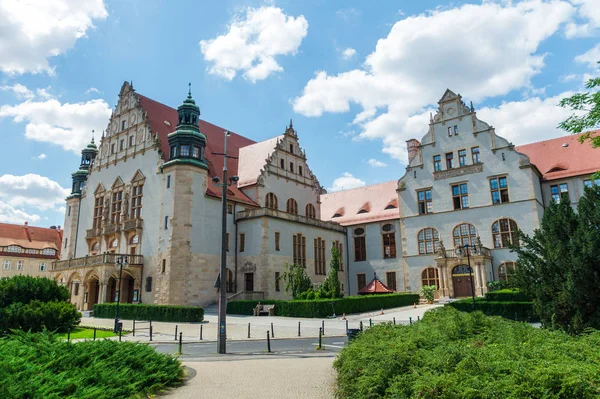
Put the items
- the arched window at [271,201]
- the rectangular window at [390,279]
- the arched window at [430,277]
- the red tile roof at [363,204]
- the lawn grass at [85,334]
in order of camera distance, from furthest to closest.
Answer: the red tile roof at [363,204]
the rectangular window at [390,279]
the arched window at [271,201]
the arched window at [430,277]
the lawn grass at [85,334]

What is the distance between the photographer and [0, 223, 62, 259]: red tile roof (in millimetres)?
70562

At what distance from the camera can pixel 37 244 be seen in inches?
2899

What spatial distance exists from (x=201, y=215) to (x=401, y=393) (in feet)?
117

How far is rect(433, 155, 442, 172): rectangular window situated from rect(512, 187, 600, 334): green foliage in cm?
3360

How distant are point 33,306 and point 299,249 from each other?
26433 mm

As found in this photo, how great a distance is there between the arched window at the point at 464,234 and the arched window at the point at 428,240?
6.40 ft

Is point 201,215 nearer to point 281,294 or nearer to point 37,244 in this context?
Result: point 281,294

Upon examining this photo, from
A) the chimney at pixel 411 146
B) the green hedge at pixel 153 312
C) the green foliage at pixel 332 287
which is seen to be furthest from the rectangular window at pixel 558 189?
the green hedge at pixel 153 312

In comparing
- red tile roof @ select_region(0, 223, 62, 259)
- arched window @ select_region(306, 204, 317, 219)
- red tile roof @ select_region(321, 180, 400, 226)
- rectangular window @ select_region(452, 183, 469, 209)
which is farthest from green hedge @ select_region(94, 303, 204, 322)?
red tile roof @ select_region(0, 223, 62, 259)

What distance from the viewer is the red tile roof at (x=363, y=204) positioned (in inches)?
2040

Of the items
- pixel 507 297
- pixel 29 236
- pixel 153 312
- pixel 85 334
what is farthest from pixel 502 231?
pixel 29 236

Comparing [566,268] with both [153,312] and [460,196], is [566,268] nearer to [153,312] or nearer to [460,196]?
[153,312]

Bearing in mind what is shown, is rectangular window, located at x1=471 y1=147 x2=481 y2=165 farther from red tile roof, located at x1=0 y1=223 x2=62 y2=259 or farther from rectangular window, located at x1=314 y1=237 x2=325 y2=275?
red tile roof, located at x1=0 y1=223 x2=62 y2=259

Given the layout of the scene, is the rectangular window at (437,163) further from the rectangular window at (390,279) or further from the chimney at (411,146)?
the rectangular window at (390,279)
